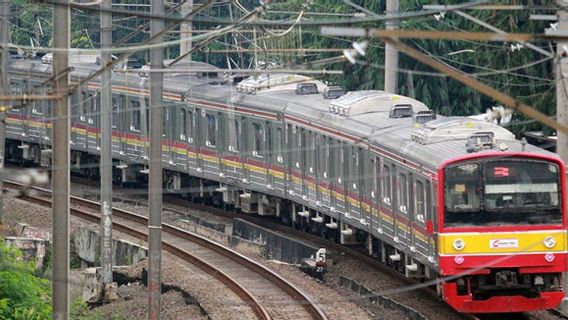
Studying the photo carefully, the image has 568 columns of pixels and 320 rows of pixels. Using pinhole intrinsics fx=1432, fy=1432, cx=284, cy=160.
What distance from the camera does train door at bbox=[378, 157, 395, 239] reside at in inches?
809

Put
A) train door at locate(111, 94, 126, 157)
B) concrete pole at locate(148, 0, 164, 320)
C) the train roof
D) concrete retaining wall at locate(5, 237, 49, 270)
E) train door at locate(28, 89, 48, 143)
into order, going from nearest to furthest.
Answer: concrete pole at locate(148, 0, 164, 320), the train roof, concrete retaining wall at locate(5, 237, 49, 270), train door at locate(111, 94, 126, 157), train door at locate(28, 89, 48, 143)

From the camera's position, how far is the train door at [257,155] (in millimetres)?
28125

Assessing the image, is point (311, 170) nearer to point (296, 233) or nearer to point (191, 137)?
point (296, 233)

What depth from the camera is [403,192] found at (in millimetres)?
19797

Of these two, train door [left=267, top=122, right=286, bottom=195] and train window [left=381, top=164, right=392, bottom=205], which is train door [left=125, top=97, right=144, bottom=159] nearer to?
train door [left=267, top=122, right=286, bottom=195]

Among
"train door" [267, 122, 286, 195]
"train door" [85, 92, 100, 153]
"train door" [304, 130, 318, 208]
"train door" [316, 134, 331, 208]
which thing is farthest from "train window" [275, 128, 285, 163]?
"train door" [85, 92, 100, 153]

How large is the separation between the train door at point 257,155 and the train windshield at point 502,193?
10.7 metres

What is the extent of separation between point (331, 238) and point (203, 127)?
19.0ft

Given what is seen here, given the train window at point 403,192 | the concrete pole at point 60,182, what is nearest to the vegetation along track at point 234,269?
the train window at point 403,192

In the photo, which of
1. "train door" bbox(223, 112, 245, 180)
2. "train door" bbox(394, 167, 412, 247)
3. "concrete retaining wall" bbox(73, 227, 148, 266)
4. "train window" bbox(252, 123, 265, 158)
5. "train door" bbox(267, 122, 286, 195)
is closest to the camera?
"train door" bbox(394, 167, 412, 247)

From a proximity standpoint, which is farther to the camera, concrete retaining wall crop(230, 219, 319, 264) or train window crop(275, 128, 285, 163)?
train window crop(275, 128, 285, 163)

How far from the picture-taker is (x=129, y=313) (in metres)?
20.5

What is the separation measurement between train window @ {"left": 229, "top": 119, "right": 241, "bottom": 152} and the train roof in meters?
0.43

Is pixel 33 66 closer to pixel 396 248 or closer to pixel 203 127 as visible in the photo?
pixel 203 127
